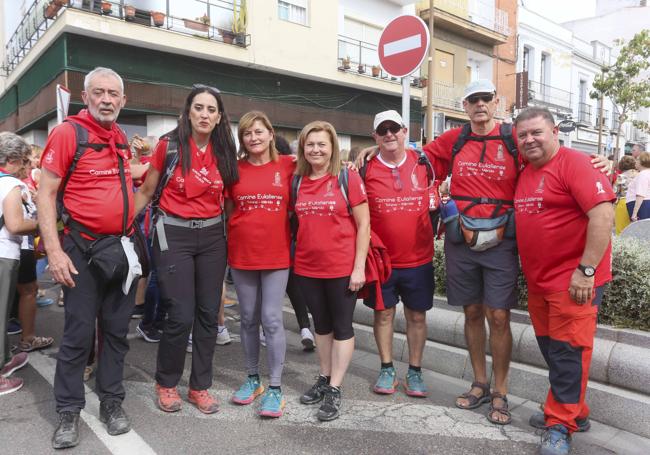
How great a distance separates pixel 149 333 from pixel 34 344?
1.02 meters

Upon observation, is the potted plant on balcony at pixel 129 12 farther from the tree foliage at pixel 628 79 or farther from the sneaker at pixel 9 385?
the tree foliage at pixel 628 79

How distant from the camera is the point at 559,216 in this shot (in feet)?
10.1

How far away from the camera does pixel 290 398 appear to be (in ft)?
12.8

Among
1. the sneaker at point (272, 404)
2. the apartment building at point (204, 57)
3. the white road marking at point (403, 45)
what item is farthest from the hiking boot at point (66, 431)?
the apartment building at point (204, 57)

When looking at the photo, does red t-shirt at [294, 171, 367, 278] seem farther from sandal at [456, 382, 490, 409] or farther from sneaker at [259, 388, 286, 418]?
sandal at [456, 382, 490, 409]

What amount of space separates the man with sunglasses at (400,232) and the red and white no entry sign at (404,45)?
4.58 ft

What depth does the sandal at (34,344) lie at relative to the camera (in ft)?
15.9

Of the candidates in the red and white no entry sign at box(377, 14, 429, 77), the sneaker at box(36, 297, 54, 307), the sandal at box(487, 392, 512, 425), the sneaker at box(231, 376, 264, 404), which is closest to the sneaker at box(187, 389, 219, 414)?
the sneaker at box(231, 376, 264, 404)

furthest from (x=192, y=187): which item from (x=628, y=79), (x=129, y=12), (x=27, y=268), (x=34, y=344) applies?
(x=628, y=79)

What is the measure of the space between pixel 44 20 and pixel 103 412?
12538 millimetres

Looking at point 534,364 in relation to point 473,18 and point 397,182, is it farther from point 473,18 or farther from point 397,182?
point 473,18

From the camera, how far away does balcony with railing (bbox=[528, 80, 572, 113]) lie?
2522 centimetres

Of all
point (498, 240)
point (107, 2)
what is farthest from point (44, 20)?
point (498, 240)

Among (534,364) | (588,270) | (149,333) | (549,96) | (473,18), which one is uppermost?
(473,18)
